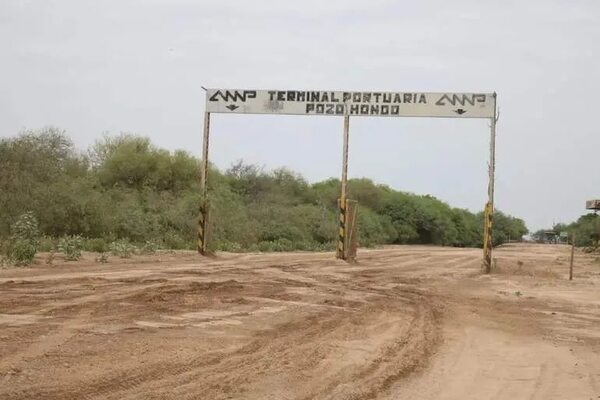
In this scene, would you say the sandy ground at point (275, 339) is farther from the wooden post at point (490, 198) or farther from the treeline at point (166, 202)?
the treeline at point (166, 202)

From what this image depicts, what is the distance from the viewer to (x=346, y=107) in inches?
1044

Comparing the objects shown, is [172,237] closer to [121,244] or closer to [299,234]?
[121,244]

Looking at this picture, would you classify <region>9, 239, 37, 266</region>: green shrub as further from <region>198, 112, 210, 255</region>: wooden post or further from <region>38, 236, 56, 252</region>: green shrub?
<region>198, 112, 210, 255</region>: wooden post

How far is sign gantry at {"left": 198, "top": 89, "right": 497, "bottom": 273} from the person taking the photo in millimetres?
25812

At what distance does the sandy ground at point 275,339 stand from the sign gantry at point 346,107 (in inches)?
371

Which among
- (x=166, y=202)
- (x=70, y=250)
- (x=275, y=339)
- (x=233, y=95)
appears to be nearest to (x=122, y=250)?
(x=70, y=250)

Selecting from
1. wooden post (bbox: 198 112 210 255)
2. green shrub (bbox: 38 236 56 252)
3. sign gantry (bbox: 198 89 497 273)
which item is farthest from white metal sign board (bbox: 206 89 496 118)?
green shrub (bbox: 38 236 56 252)

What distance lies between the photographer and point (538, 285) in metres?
20.1

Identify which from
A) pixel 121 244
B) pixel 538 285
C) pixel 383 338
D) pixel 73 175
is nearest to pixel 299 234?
pixel 73 175

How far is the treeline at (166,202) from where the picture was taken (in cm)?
2785

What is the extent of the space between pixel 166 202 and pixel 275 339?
29419mm

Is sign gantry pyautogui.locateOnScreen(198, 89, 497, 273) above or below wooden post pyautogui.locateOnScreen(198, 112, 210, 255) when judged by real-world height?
above

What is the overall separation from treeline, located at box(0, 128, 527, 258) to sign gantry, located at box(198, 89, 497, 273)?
562 cm

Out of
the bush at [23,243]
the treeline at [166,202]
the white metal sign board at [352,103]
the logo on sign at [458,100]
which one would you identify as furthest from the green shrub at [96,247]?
the logo on sign at [458,100]
